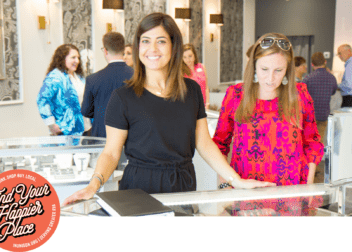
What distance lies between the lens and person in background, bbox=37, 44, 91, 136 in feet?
11.9

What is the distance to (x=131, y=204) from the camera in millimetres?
975

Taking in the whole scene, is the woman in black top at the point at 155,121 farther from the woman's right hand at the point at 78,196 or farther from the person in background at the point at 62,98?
the person in background at the point at 62,98

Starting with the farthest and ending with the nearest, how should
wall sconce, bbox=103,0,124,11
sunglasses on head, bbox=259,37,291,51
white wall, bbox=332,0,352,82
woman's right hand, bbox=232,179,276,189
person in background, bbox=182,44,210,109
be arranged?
white wall, bbox=332,0,352,82, wall sconce, bbox=103,0,124,11, person in background, bbox=182,44,210,109, sunglasses on head, bbox=259,37,291,51, woman's right hand, bbox=232,179,276,189

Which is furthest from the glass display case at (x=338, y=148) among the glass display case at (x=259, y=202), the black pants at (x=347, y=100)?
the black pants at (x=347, y=100)

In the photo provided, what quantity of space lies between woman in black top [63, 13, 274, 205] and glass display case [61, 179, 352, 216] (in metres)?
0.29

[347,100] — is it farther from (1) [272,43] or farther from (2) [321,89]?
(1) [272,43]

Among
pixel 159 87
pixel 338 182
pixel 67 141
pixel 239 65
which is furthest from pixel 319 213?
pixel 239 65

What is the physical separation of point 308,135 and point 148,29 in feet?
2.89

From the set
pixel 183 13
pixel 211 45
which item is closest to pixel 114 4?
pixel 183 13

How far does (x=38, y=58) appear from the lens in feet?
18.2

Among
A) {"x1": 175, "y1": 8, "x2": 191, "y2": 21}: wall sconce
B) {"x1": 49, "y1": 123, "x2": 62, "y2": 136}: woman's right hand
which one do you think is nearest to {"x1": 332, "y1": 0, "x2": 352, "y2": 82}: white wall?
{"x1": 175, "y1": 8, "x2": 191, "y2": 21}: wall sconce

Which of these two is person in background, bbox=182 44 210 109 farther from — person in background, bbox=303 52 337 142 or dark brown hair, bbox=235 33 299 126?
dark brown hair, bbox=235 33 299 126

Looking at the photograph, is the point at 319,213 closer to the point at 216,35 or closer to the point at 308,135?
the point at 308,135

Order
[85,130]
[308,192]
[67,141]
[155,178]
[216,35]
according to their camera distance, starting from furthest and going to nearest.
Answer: [216,35] → [85,130] → [67,141] → [155,178] → [308,192]
